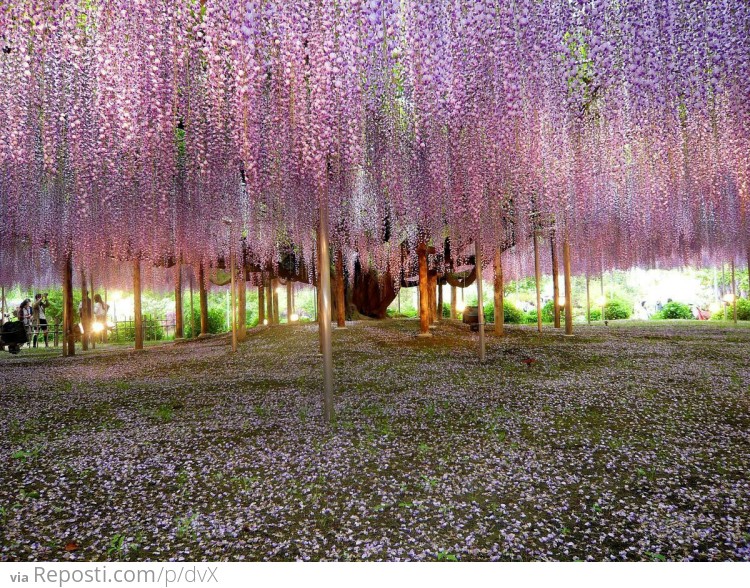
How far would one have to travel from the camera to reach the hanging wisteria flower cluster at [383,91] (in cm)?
248

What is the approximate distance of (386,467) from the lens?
7.72ft

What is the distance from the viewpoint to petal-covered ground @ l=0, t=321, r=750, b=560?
1641 millimetres

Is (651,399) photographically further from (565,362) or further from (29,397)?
(29,397)

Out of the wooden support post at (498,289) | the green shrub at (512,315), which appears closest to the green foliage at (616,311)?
the green shrub at (512,315)

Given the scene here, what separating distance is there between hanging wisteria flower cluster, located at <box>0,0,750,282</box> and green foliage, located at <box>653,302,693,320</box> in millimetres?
12192

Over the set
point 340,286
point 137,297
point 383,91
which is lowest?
point 137,297

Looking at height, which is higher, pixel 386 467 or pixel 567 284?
pixel 567 284

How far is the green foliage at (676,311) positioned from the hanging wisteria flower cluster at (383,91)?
12192 mm

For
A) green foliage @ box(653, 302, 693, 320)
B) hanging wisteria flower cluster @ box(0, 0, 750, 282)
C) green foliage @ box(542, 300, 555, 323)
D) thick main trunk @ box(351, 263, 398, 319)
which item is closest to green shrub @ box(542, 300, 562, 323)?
green foliage @ box(542, 300, 555, 323)

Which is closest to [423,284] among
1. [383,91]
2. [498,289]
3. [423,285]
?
[423,285]

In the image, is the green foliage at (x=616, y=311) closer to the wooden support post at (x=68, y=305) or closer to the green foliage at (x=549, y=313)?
the green foliage at (x=549, y=313)

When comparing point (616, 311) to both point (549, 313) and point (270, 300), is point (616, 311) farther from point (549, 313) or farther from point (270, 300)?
point (270, 300)

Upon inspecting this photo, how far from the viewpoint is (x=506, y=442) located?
269 cm

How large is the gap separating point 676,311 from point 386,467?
1673 cm
